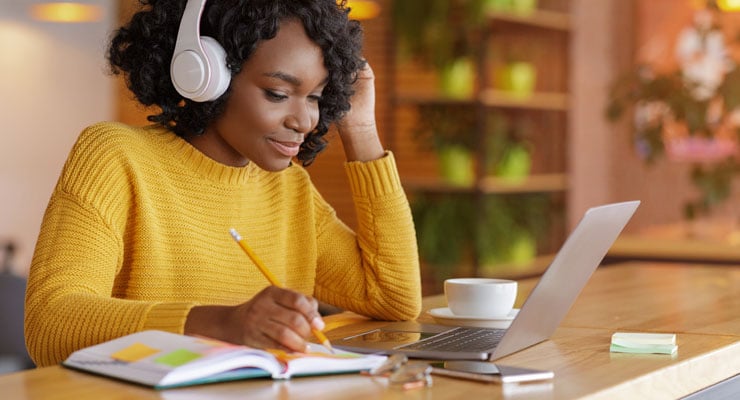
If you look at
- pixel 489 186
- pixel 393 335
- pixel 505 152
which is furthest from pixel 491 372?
pixel 505 152

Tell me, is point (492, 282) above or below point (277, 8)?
below

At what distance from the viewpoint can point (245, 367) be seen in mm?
1233

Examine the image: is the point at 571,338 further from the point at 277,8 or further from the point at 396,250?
the point at 277,8

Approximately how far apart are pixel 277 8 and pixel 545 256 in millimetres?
4080

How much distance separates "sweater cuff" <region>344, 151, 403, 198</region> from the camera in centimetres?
199

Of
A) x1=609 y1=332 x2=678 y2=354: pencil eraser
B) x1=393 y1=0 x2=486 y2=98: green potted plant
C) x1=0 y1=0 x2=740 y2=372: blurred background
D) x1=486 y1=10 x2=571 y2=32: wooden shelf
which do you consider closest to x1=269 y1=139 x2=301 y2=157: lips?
x1=609 y1=332 x2=678 y2=354: pencil eraser

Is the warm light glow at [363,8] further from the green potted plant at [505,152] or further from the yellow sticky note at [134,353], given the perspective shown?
the yellow sticky note at [134,353]

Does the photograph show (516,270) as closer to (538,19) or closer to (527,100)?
(527,100)

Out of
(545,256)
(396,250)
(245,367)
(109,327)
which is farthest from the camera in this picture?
(545,256)

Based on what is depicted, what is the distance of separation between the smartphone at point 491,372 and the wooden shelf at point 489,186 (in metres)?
3.74

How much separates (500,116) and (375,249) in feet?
10.9

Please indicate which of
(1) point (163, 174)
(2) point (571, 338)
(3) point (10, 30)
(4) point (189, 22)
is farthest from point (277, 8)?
(3) point (10, 30)

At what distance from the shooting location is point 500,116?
5.25m

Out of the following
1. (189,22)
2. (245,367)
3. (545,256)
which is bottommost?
(545,256)
